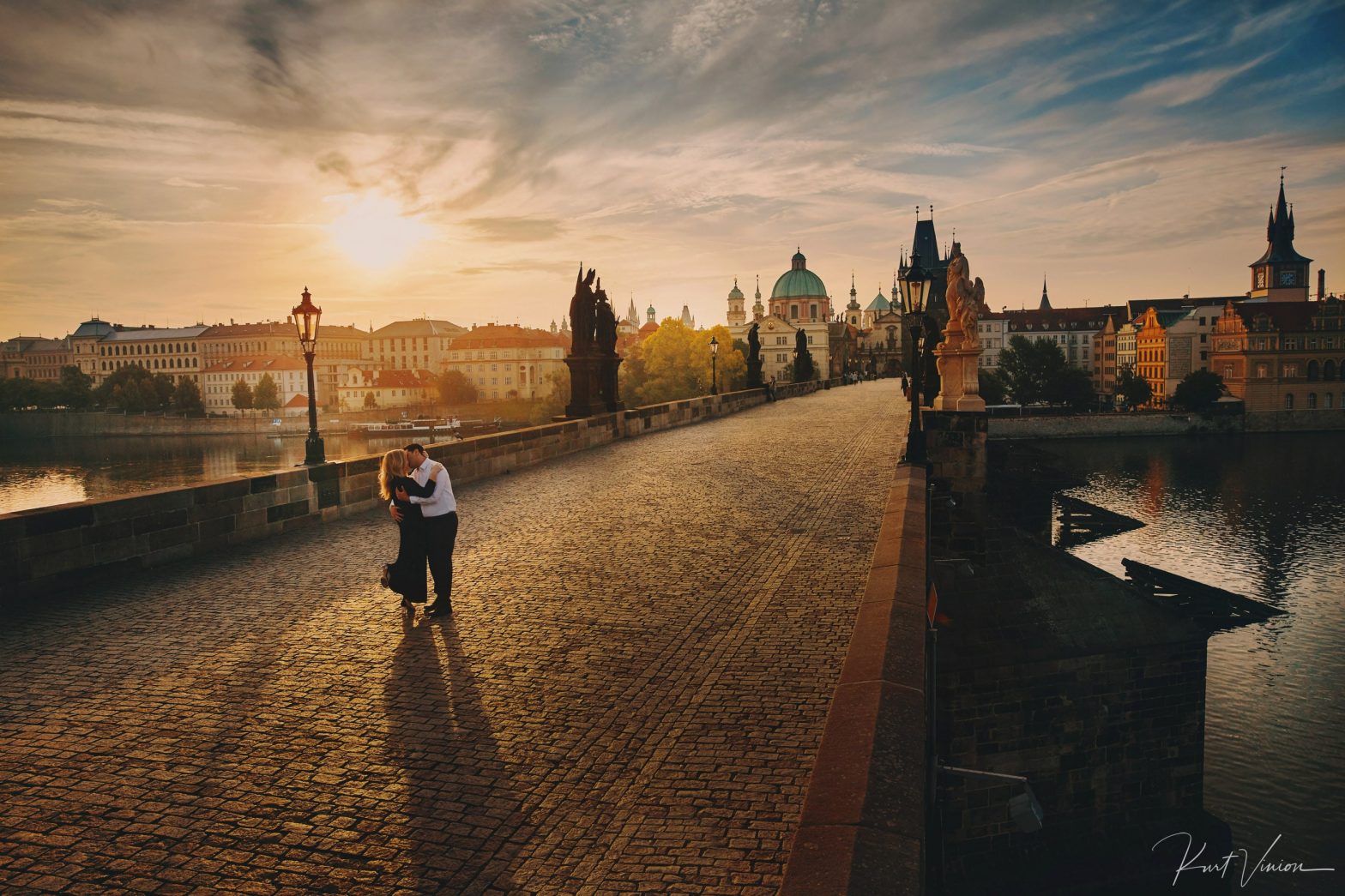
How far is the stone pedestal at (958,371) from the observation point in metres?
15.1

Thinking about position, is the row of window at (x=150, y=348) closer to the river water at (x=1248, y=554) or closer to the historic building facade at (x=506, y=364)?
the historic building facade at (x=506, y=364)

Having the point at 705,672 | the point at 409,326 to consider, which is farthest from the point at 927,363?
the point at 409,326

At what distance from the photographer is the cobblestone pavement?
3.60 meters

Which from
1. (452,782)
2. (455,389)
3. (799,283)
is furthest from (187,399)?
(452,782)

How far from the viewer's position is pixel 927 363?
25328mm

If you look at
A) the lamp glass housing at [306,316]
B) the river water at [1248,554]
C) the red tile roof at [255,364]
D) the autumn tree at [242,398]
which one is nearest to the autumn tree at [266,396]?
the autumn tree at [242,398]

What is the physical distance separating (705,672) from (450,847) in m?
2.26

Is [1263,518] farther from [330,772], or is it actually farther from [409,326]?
[409,326]

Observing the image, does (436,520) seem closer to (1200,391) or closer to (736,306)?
(1200,391)

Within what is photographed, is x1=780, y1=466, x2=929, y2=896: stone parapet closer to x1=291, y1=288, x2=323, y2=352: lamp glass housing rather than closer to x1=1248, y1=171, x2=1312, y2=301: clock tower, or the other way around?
x1=291, y1=288, x2=323, y2=352: lamp glass housing

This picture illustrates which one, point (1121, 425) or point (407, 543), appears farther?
point (1121, 425)

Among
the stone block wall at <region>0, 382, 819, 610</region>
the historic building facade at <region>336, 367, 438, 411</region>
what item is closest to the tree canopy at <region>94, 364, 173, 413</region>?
the historic building facade at <region>336, 367, 438, 411</region>

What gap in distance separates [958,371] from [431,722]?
1248cm

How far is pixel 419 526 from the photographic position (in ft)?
23.6
